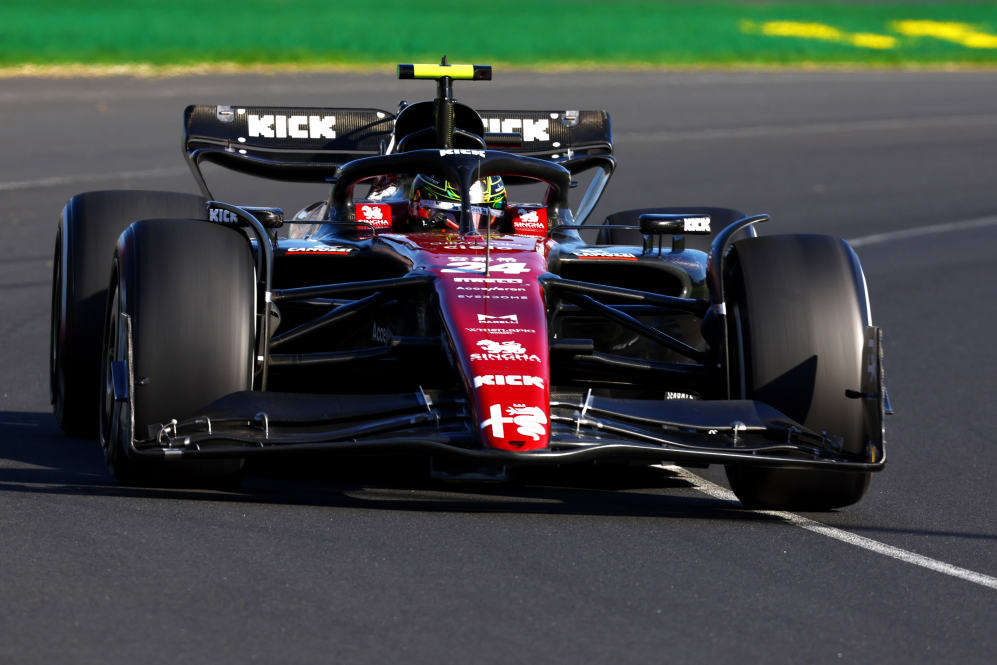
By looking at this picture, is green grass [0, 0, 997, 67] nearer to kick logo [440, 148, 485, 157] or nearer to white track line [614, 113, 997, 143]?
white track line [614, 113, 997, 143]

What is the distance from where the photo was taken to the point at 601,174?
10414mm

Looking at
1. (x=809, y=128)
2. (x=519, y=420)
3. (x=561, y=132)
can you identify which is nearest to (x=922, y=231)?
(x=561, y=132)

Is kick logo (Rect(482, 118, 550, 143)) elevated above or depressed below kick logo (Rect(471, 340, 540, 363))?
above

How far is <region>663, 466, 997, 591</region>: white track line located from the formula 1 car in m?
0.13

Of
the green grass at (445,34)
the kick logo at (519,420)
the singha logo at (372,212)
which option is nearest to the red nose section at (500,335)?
the kick logo at (519,420)

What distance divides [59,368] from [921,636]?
4.51 metres

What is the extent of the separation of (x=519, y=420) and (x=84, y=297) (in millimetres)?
2789

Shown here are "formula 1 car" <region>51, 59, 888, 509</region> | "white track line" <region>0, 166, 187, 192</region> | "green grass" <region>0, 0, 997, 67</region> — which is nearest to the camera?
"formula 1 car" <region>51, 59, 888, 509</region>

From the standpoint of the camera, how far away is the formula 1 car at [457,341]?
20.7ft

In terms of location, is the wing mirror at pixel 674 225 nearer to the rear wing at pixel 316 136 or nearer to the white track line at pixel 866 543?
the white track line at pixel 866 543

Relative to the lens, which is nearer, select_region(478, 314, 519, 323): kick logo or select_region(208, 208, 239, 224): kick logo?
select_region(478, 314, 519, 323): kick logo

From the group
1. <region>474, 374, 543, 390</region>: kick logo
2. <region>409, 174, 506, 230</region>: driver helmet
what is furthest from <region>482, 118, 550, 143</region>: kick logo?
<region>474, 374, 543, 390</region>: kick logo

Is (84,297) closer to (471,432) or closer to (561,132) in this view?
(471,432)

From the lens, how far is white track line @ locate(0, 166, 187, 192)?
17938 mm
